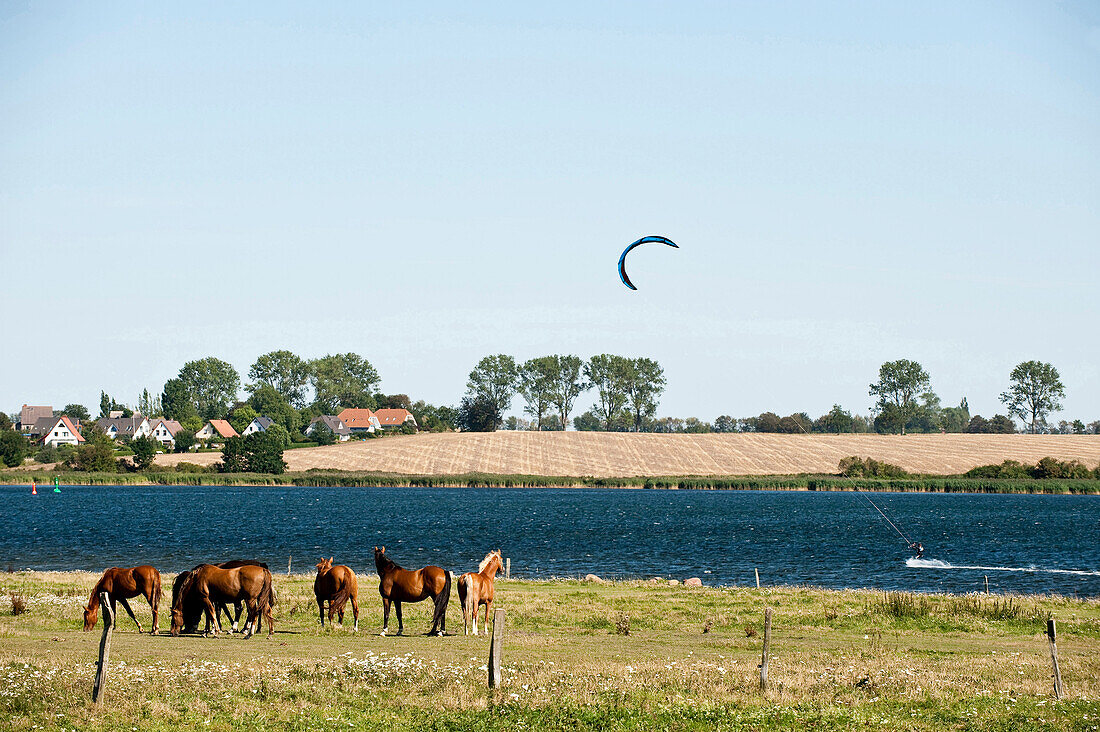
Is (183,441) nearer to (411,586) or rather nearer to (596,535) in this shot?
(596,535)

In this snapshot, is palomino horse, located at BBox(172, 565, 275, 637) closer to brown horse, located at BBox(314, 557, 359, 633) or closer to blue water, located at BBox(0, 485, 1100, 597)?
brown horse, located at BBox(314, 557, 359, 633)

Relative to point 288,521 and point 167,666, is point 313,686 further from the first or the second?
point 288,521

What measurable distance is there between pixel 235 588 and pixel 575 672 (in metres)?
9.11

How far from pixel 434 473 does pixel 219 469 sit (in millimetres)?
30112

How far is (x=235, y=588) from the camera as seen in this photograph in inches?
985

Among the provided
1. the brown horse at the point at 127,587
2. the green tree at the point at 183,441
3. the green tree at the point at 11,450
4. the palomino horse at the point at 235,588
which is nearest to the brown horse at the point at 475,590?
the palomino horse at the point at 235,588

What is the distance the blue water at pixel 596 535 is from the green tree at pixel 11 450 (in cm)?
2599


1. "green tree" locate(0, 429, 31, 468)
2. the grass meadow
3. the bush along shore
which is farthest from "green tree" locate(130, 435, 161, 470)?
the grass meadow

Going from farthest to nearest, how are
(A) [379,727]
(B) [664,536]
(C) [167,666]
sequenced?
(B) [664,536] → (C) [167,666] → (A) [379,727]

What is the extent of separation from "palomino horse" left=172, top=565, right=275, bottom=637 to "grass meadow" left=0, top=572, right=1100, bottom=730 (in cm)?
70

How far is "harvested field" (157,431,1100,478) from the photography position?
147000 millimetres

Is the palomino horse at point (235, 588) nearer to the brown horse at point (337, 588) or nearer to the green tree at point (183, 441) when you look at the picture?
the brown horse at point (337, 588)

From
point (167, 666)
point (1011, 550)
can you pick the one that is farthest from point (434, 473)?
point (167, 666)

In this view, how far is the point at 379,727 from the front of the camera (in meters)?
16.7
